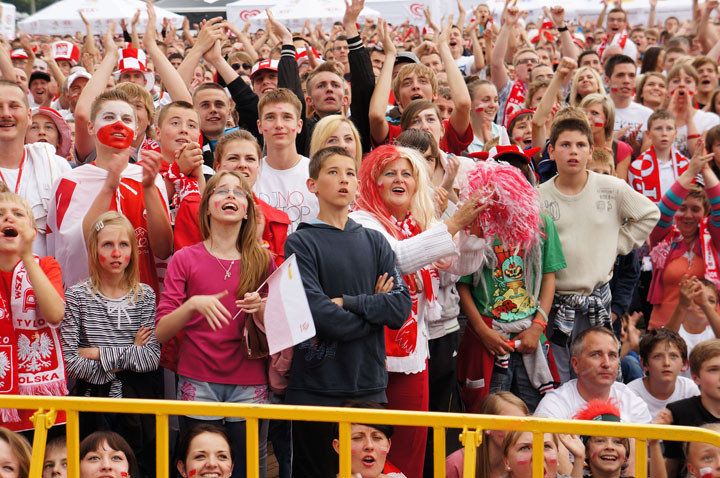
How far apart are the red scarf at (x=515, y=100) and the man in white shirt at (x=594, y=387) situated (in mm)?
4003

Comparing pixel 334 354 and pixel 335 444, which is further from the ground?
pixel 334 354

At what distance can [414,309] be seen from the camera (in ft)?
13.3

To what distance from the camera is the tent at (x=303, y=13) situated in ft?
59.2

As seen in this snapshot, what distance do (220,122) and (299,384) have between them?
253cm

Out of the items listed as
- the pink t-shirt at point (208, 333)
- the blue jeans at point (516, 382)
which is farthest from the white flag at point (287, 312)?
the blue jeans at point (516, 382)

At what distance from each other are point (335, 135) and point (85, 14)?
16.1 m

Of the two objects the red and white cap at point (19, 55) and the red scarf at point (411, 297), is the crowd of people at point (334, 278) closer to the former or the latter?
the red scarf at point (411, 297)

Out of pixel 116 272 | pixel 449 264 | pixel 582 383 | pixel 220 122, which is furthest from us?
pixel 220 122

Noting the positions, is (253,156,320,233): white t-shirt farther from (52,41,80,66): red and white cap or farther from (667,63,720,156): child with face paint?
(52,41,80,66): red and white cap

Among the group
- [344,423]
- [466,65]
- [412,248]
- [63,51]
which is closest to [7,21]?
[63,51]

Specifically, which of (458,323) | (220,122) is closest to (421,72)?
(220,122)

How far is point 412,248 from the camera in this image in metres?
3.86

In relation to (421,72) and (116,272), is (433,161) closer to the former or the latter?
(421,72)

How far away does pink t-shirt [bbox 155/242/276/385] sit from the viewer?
378 cm
